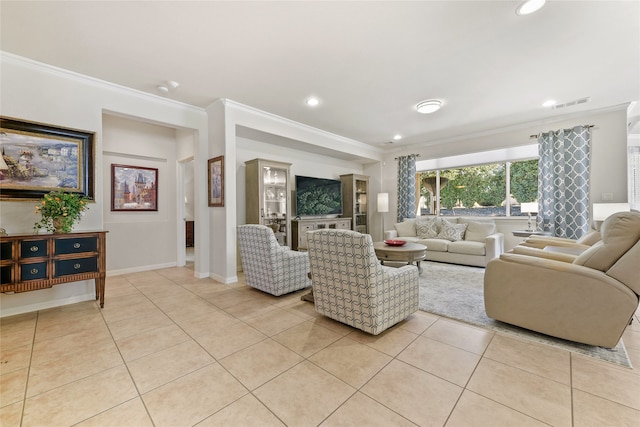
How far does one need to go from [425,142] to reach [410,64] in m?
3.57

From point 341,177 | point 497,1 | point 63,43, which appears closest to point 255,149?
point 341,177

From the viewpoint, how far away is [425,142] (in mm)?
6035

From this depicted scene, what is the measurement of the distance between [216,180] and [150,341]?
235 cm

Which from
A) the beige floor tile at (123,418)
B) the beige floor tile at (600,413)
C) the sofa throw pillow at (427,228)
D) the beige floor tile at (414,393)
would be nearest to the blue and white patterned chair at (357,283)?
the beige floor tile at (414,393)

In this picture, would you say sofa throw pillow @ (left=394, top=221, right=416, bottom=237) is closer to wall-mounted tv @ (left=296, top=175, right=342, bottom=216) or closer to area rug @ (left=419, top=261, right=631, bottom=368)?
area rug @ (left=419, top=261, right=631, bottom=368)

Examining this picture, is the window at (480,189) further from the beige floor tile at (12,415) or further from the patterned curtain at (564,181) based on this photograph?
the beige floor tile at (12,415)

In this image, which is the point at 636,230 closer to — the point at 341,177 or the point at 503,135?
the point at 503,135

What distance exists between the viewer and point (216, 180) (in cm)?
391

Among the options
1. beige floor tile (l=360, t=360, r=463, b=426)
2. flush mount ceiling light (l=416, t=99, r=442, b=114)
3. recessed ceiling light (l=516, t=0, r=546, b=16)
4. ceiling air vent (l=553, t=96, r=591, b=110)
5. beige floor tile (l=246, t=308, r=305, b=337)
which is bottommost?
beige floor tile (l=360, t=360, r=463, b=426)

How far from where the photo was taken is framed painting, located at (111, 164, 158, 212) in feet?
14.3

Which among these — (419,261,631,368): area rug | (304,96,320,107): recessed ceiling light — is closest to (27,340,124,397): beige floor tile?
(419,261,631,368): area rug

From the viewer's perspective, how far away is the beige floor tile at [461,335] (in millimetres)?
2039

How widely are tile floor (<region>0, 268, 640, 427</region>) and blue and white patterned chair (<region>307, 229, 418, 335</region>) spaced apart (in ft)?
0.50

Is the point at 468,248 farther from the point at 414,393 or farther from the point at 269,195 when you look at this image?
the point at 414,393
